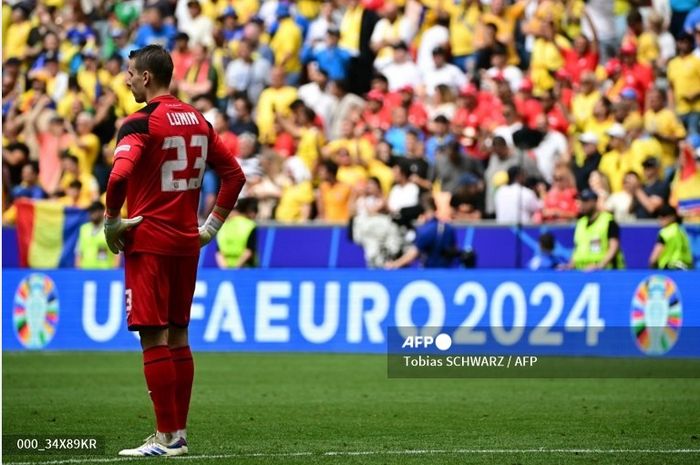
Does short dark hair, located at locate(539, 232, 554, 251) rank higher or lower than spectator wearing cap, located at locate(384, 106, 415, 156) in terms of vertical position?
lower

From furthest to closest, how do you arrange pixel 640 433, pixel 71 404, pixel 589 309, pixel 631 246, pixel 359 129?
pixel 359 129 < pixel 631 246 < pixel 589 309 < pixel 71 404 < pixel 640 433

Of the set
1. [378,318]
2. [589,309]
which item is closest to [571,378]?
[589,309]

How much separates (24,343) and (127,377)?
4.49 m

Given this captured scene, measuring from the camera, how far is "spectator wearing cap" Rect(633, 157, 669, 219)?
63.3 ft

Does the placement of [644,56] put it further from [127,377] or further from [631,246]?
[127,377]

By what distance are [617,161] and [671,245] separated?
2.79 meters

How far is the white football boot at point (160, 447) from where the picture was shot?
8281 mm

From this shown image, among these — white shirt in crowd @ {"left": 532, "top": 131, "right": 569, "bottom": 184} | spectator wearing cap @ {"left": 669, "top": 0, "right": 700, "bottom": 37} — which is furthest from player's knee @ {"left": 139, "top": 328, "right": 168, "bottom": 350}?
spectator wearing cap @ {"left": 669, "top": 0, "right": 700, "bottom": 37}

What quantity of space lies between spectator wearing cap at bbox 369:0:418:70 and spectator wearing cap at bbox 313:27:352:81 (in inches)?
21.0

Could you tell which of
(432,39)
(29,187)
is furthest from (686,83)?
(29,187)

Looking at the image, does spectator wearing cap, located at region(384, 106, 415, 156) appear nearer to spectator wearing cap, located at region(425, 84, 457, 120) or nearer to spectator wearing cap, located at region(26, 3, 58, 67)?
spectator wearing cap, located at region(425, 84, 457, 120)

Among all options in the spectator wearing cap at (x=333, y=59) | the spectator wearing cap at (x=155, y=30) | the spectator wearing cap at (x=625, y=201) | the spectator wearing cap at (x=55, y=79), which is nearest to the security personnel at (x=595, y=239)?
the spectator wearing cap at (x=625, y=201)

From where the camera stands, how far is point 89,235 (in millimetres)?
20766

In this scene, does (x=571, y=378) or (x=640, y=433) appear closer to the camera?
(x=640, y=433)
